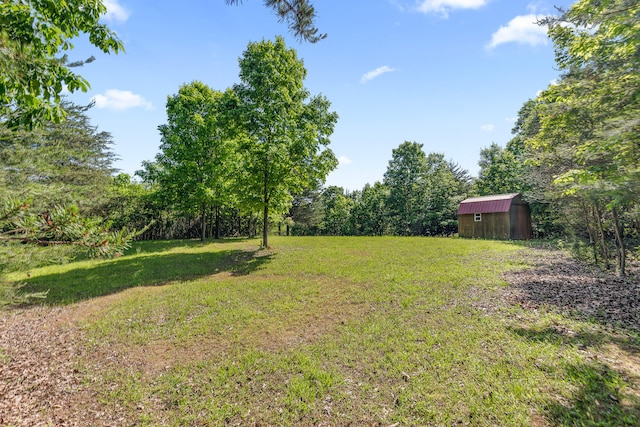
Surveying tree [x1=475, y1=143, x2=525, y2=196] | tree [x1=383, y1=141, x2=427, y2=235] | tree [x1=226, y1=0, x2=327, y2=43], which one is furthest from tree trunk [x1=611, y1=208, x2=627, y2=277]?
tree [x1=383, y1=141, x2=427, y2=235]

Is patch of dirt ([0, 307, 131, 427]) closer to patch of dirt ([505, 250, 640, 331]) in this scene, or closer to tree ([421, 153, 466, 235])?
patch of dirt ([505, 250, 640, 331])

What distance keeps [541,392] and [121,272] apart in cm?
1391

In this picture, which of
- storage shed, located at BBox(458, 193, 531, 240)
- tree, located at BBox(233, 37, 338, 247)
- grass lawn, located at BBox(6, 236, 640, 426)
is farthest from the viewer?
storage shed, located at BBox(458, 193, 531, 240)

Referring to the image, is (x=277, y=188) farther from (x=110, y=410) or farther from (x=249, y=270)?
(x=110, y=410)

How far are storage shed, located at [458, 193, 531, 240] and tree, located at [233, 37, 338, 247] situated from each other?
15497 mm

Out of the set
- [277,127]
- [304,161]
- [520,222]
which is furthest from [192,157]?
[520,222]

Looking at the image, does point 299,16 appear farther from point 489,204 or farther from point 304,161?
point 489,204

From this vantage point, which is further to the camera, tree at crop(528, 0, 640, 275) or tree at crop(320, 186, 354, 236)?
tree at crop(320, 186, 354, 236)

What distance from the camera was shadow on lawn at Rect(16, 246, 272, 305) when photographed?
30.0 ft

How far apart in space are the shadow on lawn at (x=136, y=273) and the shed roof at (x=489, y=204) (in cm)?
1857

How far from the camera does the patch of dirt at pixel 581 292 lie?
5959 millimetres

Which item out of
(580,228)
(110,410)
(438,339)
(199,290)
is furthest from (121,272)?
(580,228)

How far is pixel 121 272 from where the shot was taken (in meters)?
11.4

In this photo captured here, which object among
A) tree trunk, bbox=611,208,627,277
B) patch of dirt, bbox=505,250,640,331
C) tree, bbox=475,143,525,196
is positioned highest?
tree, bbox=475,143,525,196
